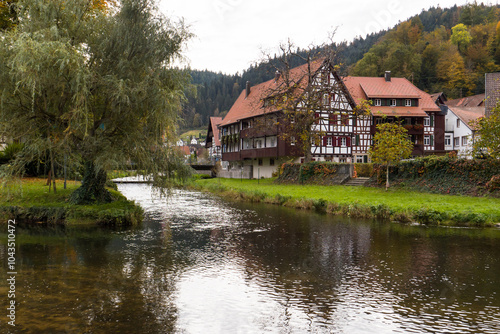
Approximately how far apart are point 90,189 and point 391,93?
53658 millimetres

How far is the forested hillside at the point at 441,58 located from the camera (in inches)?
3487

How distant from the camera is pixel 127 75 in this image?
55.0 feet

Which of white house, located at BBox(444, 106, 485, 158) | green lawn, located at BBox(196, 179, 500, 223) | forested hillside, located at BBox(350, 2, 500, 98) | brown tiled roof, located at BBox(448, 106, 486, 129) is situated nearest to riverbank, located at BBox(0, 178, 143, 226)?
green lawn, located at BBox(196, 179, 500, 223)

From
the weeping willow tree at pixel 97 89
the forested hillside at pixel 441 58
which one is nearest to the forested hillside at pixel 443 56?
the forested hillside at pixel 441 58

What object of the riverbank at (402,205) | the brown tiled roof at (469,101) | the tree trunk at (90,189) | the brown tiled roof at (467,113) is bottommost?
the riverbank at (402,205)

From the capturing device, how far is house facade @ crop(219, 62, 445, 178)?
5159cm

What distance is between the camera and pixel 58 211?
1741cm

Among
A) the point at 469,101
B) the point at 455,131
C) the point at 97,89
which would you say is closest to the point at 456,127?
the point at 455,131

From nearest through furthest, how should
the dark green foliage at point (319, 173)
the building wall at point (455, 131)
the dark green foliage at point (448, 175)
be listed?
the dark green foliage at point (448, 175), the dark green foliage at point (319, 173), the building wall at point (455, 131)

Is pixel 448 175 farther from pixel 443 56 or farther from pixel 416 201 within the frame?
pixel 443 56

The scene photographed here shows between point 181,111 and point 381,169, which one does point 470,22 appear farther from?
point 181,111

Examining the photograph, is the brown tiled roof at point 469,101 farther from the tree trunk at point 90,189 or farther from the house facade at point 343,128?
the tree trunk at point 90,189

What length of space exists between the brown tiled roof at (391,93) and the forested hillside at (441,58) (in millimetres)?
20375

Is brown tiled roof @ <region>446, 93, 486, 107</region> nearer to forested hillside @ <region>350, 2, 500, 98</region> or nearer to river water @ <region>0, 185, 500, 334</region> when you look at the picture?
forested hillside @ <region>350, 2, 500, 98</region>
